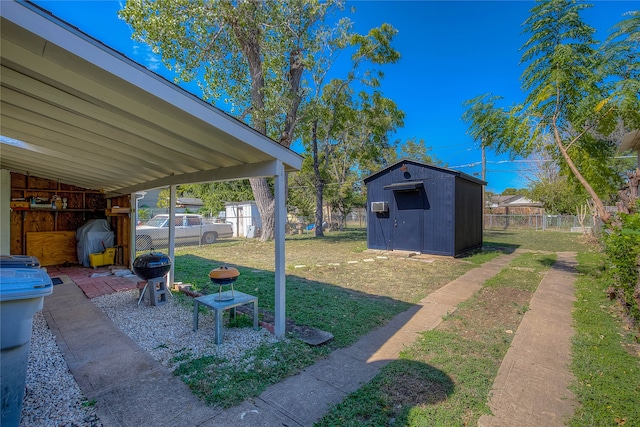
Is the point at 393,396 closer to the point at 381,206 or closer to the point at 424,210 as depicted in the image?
the point at 424,210

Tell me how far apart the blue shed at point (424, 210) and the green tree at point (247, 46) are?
4960mm

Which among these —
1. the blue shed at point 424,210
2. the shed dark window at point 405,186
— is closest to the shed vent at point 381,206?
the blue shed at point 424,210

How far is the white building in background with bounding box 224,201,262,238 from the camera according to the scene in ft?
53.1

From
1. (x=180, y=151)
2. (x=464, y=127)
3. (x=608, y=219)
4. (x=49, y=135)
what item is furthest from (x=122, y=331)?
(x=464, y=127)

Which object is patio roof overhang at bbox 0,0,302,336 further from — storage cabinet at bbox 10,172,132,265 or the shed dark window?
the shed dark window

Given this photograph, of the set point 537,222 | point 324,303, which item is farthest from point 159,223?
point 537,222

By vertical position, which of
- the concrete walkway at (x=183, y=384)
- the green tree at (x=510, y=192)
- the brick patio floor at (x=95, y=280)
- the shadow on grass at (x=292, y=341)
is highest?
the green tree at (x=510, y=192)

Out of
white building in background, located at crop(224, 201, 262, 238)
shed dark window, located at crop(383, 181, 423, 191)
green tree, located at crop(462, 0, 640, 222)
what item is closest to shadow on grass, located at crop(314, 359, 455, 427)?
green tree, located at crop(462, 0, 640, 222)

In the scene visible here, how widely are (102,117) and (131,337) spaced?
92.9 inches

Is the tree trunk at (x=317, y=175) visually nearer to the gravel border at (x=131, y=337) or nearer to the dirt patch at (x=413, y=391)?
the gravel border at (x=131, y=337)

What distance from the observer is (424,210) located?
9016 mm

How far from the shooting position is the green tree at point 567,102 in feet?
15.7

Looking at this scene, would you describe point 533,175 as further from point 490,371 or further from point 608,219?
point 490,371

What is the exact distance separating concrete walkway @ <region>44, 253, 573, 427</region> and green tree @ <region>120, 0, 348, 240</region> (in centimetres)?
913
